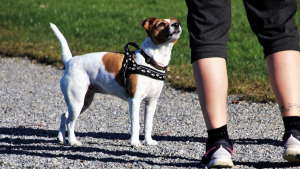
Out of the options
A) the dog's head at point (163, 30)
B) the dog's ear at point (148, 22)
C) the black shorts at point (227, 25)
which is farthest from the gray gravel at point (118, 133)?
the dog's ear at point (148, 22)

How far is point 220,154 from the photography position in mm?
2645

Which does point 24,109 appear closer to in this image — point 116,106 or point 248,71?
point 116,106

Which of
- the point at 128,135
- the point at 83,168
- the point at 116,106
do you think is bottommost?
the point at 83,168

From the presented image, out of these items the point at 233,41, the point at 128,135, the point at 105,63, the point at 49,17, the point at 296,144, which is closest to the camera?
the point at 296,144

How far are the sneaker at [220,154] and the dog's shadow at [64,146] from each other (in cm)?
40

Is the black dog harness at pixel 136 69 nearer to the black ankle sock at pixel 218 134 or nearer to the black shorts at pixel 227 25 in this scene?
the black shorts at pixel 227 25

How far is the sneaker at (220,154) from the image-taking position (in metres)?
2.63

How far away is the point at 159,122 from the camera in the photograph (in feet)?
15.8

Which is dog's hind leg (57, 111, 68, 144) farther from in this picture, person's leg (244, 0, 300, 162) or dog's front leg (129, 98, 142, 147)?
person's leg (244, 0, 300, 162)

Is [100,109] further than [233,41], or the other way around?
[233,41]

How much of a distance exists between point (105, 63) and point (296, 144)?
6.35ft

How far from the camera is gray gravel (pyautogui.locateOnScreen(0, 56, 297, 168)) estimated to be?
3.32 m

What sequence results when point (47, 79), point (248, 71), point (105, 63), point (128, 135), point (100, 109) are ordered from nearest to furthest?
1. point (105, 63)
2. point (128, 135)
3. point (100, 109)
4. point (248, 71)
5. point (47, 79)

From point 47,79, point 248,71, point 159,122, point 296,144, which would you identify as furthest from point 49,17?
point 296,144
